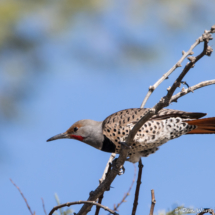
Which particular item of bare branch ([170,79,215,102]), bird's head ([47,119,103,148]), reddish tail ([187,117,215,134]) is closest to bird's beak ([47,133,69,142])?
bird's head ([47,119,103,148])

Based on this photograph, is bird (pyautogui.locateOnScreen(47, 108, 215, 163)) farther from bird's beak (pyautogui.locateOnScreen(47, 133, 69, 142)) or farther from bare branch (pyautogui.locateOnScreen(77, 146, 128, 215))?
bare branch (pyautogui.locateOnScreen(77, 146, 128, 215))

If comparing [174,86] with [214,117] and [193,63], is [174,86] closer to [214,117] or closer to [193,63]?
[193,63]

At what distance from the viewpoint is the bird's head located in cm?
394

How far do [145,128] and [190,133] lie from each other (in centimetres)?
56

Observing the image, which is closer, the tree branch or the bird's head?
the tree branch

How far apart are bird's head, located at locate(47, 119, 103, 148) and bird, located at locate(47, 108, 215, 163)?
4.1 inches

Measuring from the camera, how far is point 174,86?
2.11 m

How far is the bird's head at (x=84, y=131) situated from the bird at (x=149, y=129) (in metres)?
0.10

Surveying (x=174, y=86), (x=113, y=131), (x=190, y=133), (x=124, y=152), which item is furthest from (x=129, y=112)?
(x=174, y=86)

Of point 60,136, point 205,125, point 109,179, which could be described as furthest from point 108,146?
point 205,125

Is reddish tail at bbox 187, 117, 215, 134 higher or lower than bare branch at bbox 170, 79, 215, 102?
higher

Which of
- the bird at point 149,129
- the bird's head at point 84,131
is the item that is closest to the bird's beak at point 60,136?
the bird's head at point 84,131

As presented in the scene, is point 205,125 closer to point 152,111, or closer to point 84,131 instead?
point 84,131

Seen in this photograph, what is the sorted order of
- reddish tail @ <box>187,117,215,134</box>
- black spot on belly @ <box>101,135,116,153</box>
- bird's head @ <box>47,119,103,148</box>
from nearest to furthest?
reddish tail @ <box>187,117,215,134</box>
black spot on belly @ <box>101,135,116,153</box>
bird's head @ <box>47,119,103,148</box>
